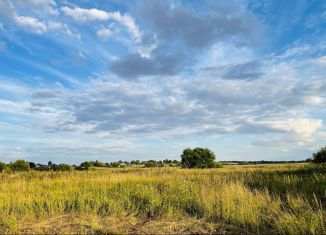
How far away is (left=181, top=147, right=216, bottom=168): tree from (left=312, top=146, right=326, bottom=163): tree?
3280cm

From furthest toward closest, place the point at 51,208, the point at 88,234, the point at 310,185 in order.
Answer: the point at 310,185 < the point at 51,208 < the point at 88,234

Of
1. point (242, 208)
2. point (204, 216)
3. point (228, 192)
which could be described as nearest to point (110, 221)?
point (204, 216)

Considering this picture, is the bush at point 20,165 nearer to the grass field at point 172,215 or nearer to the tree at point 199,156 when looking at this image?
the tree at point 199,156

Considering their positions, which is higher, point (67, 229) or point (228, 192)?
point (228, 192)

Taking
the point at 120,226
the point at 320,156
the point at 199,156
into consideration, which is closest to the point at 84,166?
the point at 199,156

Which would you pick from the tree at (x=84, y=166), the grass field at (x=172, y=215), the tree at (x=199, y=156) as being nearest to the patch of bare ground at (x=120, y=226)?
the grass field at (x=172, y=215)

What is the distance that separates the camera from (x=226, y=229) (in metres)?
6.71

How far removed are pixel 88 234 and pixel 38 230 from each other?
116 cm

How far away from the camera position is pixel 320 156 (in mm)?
40188

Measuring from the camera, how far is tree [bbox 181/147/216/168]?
2911 inches

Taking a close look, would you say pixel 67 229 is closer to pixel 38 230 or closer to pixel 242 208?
pixel 38 230

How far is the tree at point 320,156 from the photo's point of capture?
129 feet

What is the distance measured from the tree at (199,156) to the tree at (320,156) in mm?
32799

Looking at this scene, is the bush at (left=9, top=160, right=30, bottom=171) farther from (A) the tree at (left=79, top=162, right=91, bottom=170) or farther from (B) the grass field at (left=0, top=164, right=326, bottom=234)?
(B) the grass field at (left=0, top=164, right=326, bottom=234)
